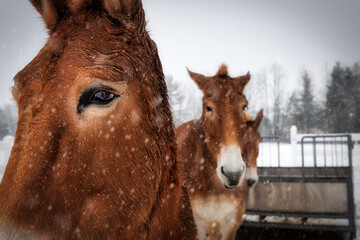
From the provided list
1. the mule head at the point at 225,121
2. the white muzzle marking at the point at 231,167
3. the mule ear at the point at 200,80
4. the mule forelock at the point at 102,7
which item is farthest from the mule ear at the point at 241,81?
the mule forelock at the point at 102,7

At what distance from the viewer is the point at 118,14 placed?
1.26 meters

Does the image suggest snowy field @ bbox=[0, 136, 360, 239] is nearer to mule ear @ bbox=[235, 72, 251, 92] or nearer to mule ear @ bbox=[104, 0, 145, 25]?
mule ear @ bbox=[235, 72, 251, 92]

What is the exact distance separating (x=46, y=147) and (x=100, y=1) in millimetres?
847

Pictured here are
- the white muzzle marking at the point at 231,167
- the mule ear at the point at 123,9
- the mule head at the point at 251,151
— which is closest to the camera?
the mule ear at the point at 123,9

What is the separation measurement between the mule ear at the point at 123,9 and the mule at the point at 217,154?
81.4 inches

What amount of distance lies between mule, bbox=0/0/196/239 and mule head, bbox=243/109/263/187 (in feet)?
10.7

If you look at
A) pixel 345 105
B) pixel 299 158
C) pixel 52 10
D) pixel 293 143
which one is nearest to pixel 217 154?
pixel 52 10

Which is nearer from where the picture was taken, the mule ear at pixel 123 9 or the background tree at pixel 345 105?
the mule ear at pixel 123 9

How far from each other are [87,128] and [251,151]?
4092mm

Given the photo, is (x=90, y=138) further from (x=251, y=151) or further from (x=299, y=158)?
(x=299, y=158)

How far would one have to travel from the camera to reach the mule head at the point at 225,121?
2.81m

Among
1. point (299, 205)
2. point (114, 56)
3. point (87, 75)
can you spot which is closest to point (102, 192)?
point (87, 75)

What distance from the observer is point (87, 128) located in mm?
1093

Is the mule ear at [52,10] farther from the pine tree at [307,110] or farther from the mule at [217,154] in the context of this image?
the pine tree at [307,110]
